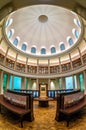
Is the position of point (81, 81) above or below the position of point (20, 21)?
below

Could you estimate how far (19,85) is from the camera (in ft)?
57.2

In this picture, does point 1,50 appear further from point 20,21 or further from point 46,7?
point 46,7

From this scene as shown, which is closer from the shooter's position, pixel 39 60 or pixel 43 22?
pixel 43 22

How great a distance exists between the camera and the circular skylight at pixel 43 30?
15.2m

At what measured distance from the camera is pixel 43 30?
60.5ft

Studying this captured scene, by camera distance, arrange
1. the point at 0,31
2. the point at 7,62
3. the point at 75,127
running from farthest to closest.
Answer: the point at 7,62 < the point at 0,31 < the point at 75,127

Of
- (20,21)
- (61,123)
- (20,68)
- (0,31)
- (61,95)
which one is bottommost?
(61,123)

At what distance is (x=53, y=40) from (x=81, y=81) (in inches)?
307

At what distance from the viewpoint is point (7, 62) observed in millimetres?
15727

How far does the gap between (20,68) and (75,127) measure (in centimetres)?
1381

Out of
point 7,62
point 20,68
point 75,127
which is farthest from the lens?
point 20,68

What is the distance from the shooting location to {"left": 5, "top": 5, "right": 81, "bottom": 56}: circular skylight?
1523 centimetres

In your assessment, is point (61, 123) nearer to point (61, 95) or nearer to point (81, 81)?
point (61, 95)

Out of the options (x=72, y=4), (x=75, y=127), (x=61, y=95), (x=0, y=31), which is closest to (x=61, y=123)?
(x=75, y=127)
